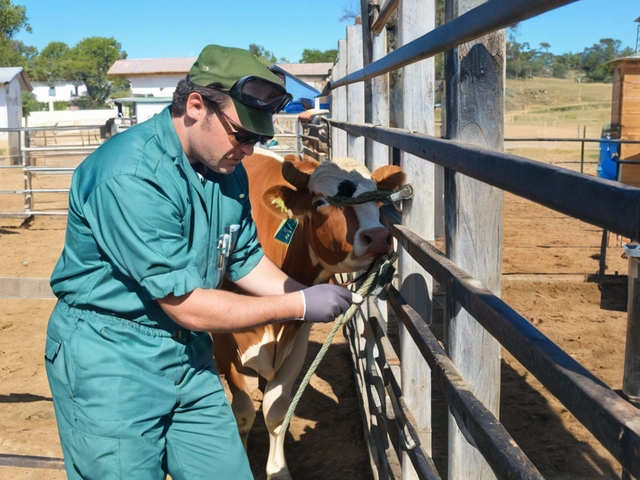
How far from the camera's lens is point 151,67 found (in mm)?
Answer: 67125

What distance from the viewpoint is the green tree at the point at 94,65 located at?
96.4 m

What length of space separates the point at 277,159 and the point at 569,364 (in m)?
4.21

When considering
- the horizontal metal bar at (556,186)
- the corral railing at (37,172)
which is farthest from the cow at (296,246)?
the corral railing at (37,172)

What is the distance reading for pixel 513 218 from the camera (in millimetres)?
12930

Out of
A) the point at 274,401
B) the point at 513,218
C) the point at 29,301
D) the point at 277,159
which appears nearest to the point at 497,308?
the point at 274,401

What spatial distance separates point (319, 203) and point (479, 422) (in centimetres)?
204

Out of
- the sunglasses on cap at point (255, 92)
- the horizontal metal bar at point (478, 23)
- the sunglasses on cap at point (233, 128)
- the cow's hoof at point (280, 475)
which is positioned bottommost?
the cow's hoof at point (280, 475)

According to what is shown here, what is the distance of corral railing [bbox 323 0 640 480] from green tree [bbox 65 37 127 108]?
94015mm

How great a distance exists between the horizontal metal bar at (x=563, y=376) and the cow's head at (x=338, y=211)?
1.34 meters

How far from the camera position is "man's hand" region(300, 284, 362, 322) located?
2.36 metres

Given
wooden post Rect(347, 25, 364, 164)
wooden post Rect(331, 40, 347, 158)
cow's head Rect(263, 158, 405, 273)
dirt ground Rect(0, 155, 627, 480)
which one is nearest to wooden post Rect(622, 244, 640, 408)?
dirt ground Rect(0, 155, 627, 480)

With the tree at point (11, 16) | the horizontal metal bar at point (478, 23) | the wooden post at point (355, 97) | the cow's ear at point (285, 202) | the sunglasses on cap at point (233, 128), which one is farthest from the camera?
the tree at point (11, 16)

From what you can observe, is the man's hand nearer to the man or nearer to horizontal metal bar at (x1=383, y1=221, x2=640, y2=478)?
the man

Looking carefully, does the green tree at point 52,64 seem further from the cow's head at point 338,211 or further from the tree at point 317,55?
the cow's head at point 338,211
